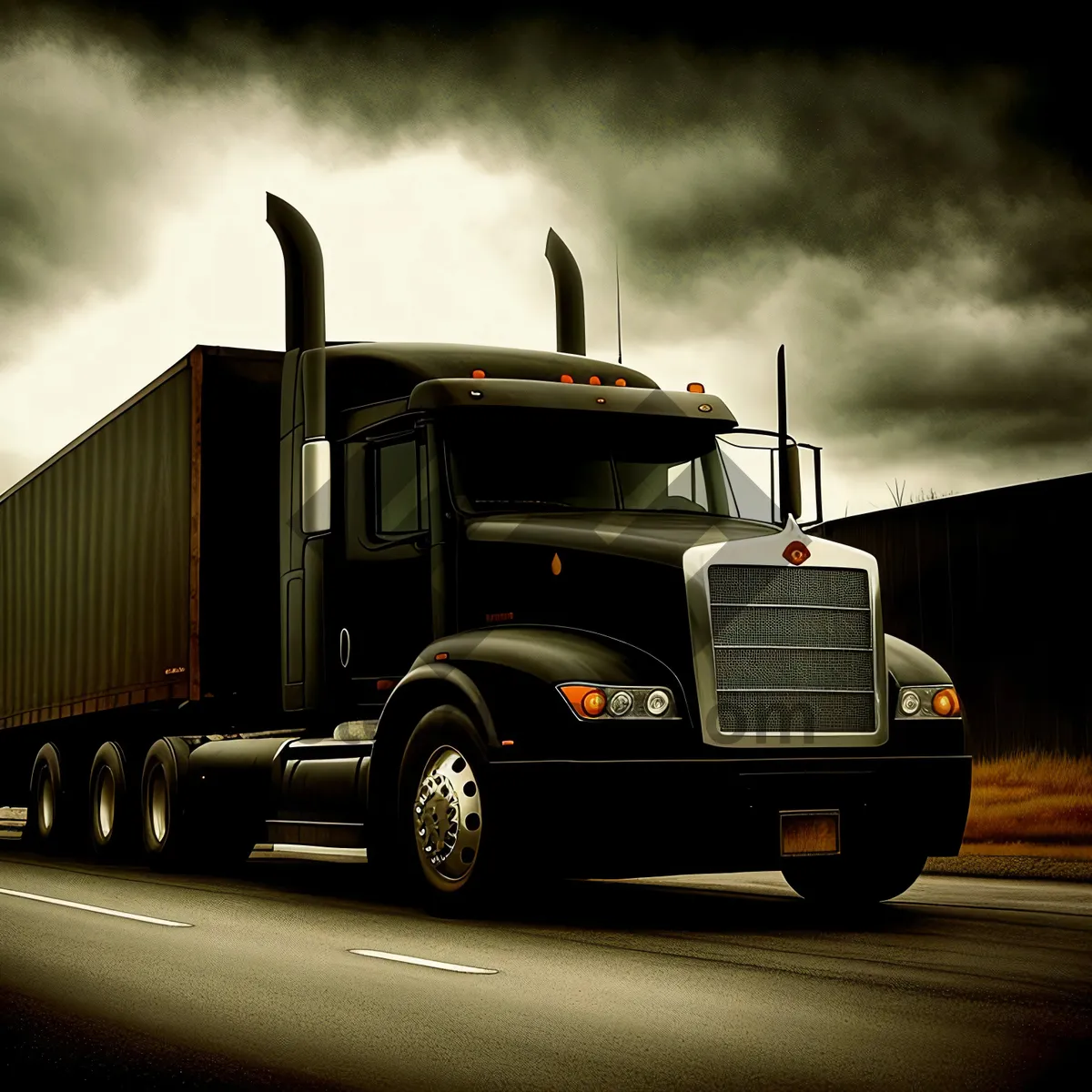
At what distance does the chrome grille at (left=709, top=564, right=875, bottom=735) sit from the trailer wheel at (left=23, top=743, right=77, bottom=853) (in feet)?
32.5

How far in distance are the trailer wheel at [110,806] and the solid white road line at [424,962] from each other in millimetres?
7654

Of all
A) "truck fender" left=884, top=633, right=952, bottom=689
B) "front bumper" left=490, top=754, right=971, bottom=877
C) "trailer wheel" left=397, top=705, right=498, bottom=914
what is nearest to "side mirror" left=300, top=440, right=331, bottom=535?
"trailer wheel" left=397, top=705, right=498, bottom=914

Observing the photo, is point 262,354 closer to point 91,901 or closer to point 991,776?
point 91,901

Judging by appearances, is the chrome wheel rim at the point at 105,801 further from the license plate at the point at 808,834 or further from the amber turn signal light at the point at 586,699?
the license plate at the point at 808,834

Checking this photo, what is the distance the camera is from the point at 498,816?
1010 cm

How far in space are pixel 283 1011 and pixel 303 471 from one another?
5462mm

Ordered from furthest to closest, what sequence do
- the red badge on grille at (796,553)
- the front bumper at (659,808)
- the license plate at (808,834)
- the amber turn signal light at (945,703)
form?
the amber turn signal light at (945,703) < the red badge on grille at (796,553) < the license plate at (808,834) < the front bumper at (659,808)

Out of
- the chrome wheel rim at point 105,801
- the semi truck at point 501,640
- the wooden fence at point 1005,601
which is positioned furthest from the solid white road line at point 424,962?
the wooden fence at point 1005,601

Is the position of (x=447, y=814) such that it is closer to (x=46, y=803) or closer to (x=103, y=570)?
(x=103, y=570)

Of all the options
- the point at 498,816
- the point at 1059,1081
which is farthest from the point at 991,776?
the point at 1059,1081

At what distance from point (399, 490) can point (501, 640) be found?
1722 millimetres

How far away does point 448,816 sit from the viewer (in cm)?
1063

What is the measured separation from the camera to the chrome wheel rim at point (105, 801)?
54.7ft

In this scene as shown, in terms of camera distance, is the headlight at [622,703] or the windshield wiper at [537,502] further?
the windshield wiper at [537,502]
